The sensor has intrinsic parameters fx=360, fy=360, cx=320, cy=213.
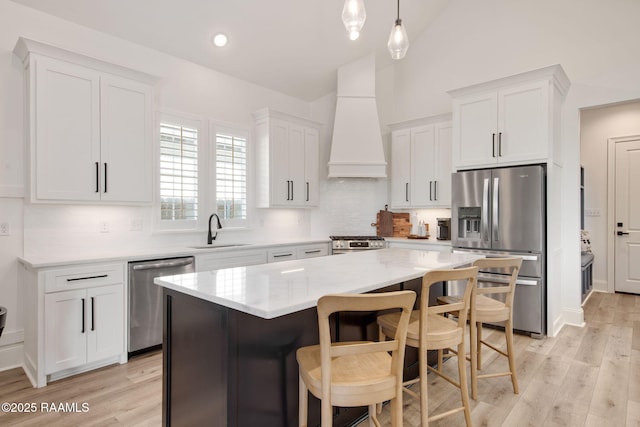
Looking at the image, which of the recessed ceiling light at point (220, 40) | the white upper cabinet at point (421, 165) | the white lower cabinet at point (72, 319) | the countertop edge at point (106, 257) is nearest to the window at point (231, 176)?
the countertop edge at point (106, 257)

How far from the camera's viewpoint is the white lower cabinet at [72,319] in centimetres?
268

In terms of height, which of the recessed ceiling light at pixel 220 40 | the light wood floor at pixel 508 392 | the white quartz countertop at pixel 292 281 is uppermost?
the recessed ceiling light at pixel 220 40

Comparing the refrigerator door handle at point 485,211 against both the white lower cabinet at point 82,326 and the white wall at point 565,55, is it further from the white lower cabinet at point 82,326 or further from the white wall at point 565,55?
the white lower cabinet at point 82,326

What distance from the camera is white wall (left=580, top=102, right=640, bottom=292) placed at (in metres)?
5.71

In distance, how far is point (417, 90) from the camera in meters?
5.46

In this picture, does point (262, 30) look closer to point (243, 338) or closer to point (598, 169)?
point (243, 338)

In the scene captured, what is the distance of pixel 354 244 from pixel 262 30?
2928 millimetres

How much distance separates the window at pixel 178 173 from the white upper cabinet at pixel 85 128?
421mm

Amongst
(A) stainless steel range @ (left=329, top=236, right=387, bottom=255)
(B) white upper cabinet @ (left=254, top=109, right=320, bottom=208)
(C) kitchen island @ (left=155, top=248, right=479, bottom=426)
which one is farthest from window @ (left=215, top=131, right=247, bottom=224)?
(C) kitchen island @ (left=155, top=248, right=479, bottom=426)

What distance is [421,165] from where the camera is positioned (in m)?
5.11

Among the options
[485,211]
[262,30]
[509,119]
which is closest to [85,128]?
[262,30]

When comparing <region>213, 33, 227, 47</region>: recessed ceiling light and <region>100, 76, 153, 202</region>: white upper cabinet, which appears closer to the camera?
<region>100, 76, 153, 202</region>: white upper cabinet

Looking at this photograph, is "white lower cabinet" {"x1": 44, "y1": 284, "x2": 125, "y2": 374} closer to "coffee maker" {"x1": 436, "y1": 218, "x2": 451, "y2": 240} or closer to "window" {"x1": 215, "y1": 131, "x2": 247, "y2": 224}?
"window" {"x1": 215, "y1": 131, "x2": 247, "y2": 224}

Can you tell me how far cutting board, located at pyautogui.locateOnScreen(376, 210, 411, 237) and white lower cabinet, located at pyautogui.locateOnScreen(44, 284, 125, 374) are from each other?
3.64 m
